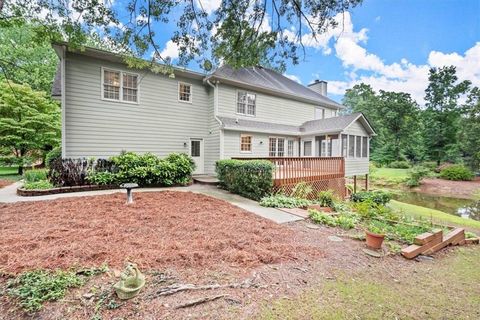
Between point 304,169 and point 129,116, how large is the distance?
8.24 metres

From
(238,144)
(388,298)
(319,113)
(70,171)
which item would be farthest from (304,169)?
(319,113)

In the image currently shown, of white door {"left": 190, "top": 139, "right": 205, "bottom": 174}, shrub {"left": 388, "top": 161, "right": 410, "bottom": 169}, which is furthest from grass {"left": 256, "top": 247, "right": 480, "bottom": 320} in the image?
shrub {"left": 388, "top": 161, "right": 410, "bottom": 169}

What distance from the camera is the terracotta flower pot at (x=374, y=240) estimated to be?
4.19 meters

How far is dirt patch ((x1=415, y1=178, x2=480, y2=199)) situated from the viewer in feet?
57.3

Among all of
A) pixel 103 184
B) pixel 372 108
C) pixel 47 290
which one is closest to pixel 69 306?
pixel 47 290

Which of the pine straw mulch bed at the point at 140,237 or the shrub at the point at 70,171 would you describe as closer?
the pine straw mulch bed at the point at 140,237

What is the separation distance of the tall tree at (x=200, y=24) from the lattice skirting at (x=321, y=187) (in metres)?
4.57

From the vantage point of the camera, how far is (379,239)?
13.7 ft

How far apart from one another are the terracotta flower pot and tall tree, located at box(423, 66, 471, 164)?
99.7 feet

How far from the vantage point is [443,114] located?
28.0 metres

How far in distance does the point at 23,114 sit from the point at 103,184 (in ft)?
35.9

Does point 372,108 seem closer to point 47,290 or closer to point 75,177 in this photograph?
point 75,177

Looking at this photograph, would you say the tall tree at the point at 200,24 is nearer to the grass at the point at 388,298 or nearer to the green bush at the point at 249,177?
the green bush at the point at 249,177

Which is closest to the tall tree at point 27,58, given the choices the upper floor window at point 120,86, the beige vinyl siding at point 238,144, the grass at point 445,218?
the upper floor window at point 120,86
